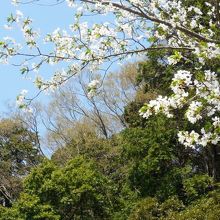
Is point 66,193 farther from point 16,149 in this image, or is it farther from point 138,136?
point 16,149

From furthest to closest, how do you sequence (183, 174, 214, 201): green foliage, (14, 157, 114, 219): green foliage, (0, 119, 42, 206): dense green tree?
(0, 119, 42, 206): dense green tree < (14, 157, 114, 219): green foliage < (183, 174, 214, 201): green foliage

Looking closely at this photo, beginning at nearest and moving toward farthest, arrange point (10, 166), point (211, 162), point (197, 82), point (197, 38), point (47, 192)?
point (197, 82)
point (197, 38)
point (47, 192)
point (211, 162)
point (10, 166)

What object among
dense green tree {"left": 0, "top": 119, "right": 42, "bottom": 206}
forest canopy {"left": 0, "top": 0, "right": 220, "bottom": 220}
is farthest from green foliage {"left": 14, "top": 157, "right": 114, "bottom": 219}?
dense green tree {"left": 0, "top": 119, "right": 42, "bottom": 206}

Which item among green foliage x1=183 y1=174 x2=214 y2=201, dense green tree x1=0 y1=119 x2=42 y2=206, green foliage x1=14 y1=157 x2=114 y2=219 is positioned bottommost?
green foliage x1=183 y1=174 x2=214 y2=201

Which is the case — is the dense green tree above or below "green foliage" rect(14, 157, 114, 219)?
above

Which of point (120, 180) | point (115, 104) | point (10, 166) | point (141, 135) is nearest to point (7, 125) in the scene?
point (10, 166)

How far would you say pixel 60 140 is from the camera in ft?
75.6

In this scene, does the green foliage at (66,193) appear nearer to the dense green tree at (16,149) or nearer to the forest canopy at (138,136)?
the forest canopy at (138,136)

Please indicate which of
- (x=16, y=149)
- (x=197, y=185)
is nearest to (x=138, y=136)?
(x=197, y=185)

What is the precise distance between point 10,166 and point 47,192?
29.3 ft

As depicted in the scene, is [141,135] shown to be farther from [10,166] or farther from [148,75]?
[10,166]

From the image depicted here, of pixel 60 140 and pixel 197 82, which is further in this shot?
pixel 60 140

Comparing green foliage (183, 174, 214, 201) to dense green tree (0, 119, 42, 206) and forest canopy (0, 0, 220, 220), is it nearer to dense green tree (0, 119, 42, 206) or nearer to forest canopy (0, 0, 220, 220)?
forest canopy (0, 0, 220, 220)

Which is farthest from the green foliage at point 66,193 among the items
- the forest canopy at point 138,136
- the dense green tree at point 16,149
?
Result: the dense green tree at point 16,149
